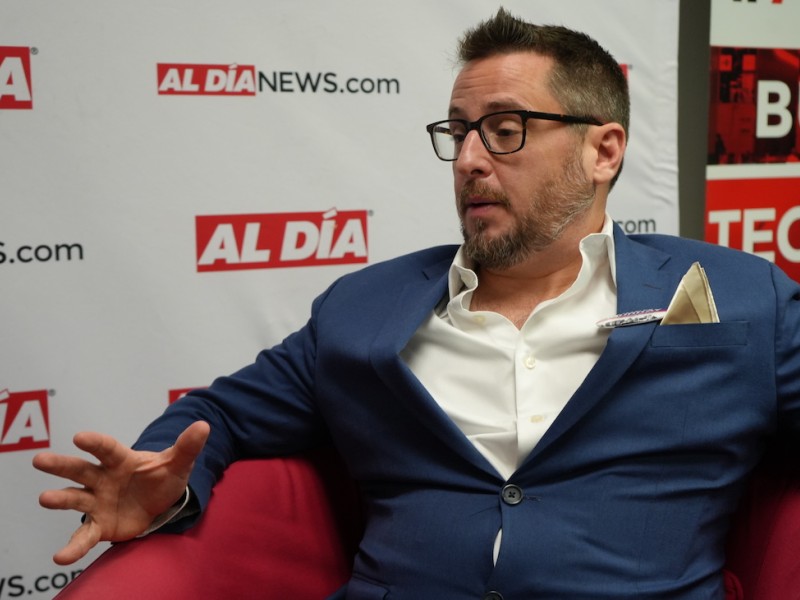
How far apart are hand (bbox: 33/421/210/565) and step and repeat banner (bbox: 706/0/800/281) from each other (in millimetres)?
1857

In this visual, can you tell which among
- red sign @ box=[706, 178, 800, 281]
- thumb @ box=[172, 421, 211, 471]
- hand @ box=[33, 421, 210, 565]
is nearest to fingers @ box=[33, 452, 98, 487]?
hand @ box=[33, 421, 210, 565]

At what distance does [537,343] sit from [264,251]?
0.91 metres

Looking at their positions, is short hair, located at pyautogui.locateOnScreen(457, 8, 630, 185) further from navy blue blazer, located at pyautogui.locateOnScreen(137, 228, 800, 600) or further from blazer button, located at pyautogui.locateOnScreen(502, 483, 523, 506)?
blazer button, located at pyautogui.locateOnScreen(502, 483, 523, 506)

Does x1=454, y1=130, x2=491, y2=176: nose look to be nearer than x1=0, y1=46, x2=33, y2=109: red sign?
Yes

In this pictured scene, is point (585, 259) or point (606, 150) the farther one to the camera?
point (606, 150)

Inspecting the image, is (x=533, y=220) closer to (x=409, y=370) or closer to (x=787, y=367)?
(x=409, y=370)

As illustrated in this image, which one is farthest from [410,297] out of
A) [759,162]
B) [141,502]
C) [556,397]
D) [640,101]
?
[759,162]

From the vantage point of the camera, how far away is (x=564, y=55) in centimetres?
164

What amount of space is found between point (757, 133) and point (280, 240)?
1503 millimetres

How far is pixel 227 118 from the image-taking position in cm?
211

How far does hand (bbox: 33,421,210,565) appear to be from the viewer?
1.27 meters

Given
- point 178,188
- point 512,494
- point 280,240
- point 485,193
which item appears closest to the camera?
point 512,494

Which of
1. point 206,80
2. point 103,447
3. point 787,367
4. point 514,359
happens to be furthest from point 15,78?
point 787,367

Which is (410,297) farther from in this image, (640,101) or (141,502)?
(640,101)
